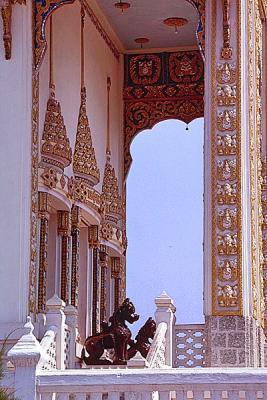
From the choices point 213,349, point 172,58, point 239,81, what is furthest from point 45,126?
point 172,58

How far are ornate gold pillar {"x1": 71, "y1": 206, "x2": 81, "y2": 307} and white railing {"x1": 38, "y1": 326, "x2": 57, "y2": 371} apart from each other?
391 cm

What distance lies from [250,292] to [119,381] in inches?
160

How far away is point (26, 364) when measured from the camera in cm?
1138

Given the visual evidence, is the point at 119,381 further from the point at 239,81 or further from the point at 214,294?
the point at 239,81

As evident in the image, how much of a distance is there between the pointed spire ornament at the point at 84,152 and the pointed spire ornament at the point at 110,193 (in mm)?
987

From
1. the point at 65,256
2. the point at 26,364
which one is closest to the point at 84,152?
the point at 65,256

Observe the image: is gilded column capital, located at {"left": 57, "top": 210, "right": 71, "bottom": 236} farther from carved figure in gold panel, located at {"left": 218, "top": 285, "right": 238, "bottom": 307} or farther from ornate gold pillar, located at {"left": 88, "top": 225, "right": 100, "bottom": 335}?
carved figure in gold panel, located at {"left": 218, "top": 285, "right": 238, "bottom": 307}

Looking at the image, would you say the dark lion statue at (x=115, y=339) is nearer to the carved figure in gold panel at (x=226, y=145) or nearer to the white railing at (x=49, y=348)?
the white railing at (x=49, y=348)

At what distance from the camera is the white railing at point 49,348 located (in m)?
12.8

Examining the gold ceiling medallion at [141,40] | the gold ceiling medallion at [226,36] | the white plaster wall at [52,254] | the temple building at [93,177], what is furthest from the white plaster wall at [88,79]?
the gold ceiling medallion at [226,36]

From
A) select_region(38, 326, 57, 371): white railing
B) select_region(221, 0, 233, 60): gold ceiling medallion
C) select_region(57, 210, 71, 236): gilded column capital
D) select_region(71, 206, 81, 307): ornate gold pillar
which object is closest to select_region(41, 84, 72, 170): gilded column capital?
select_region(57, 210, 71, 236): gilded column capital

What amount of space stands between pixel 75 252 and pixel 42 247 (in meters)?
1.85

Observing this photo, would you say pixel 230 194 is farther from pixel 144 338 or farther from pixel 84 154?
pixel 84 154

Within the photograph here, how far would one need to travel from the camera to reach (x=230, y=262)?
14.6 meters
